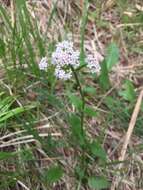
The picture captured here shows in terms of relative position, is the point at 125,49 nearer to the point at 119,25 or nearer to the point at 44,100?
the point at 119,25

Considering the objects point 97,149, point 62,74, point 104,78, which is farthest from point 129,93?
point 62,74

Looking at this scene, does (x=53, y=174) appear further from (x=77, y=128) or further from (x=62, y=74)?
(x=62, y=74)

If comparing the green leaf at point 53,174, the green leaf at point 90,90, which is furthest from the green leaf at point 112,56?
the green leaf at point 53,174

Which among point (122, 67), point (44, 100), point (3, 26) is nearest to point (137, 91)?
point (122, 67)

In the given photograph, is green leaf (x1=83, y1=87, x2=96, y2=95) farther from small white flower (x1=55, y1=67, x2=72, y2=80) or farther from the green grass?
small white flower (x1=55, y1=67, x2=72, y2=80)

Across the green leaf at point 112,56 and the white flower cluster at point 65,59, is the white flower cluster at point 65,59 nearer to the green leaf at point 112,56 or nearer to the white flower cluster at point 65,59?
the white flower cluster at point 65,59

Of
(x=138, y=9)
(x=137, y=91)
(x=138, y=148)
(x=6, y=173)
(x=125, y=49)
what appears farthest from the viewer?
(x=138, y=9)

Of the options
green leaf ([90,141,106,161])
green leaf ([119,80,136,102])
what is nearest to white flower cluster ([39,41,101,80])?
green leaf ([90,141,106,161])
